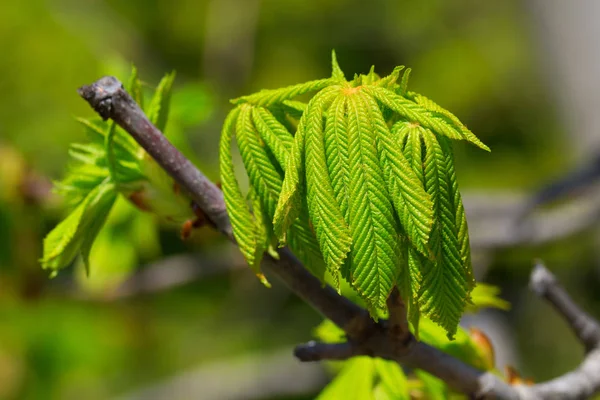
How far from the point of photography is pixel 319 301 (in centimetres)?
110

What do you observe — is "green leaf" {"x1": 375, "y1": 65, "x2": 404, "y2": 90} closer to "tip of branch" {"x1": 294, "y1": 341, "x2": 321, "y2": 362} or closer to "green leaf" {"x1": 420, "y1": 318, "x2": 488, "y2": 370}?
"tip of branch" {"x1": 294, "y1": 341, "x2": 321, "y2": 362}

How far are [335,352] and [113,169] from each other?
1.73ft

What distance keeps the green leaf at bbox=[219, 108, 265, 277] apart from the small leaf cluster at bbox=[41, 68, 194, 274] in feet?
0.78

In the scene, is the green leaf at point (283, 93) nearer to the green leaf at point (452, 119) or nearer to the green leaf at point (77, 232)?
the green leaf at point (452, 119)

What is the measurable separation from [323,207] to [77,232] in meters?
0.55

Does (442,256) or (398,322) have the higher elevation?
(442,256)

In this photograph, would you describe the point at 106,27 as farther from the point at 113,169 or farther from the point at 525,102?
the point at 113,169

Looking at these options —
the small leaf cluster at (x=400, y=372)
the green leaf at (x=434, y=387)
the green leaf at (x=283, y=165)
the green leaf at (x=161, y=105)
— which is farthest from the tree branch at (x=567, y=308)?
the green leaf at (x=161, y=105)

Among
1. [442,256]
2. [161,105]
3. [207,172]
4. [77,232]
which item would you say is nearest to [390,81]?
[442,256]

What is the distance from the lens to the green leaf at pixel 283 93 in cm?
92

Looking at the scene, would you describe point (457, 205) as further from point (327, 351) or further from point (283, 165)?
point (327, 351)

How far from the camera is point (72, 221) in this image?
1212 millimetres

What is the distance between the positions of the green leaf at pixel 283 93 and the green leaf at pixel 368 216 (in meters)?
0.08

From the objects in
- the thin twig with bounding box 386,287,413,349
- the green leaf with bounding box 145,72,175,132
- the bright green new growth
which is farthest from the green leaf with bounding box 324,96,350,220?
the green leaf with bounding box 145,72,175,132
